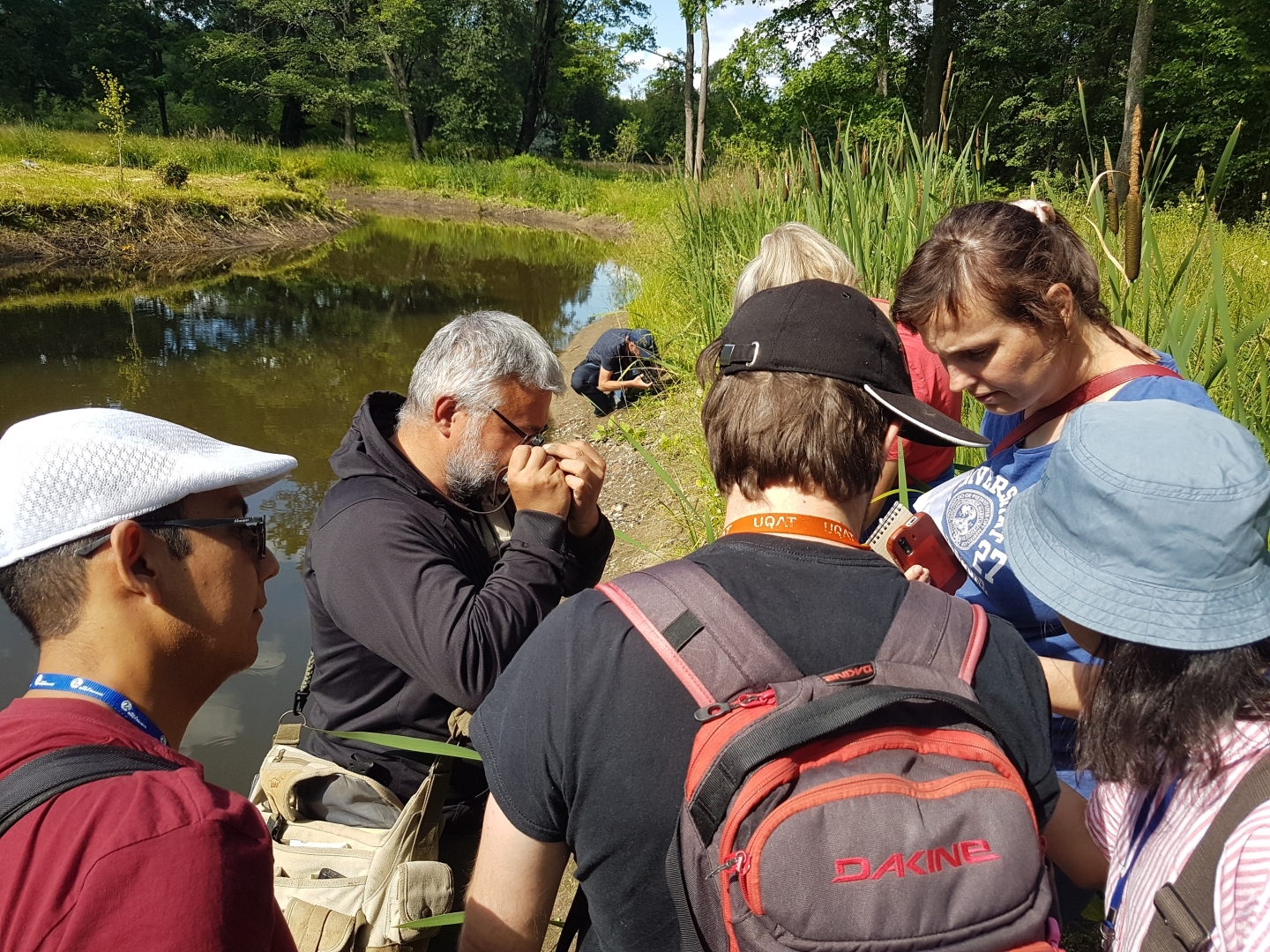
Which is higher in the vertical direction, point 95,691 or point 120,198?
point 120,198

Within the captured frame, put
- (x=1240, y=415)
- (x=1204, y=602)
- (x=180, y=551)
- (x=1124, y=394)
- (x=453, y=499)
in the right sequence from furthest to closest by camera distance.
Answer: (x=453, y=499) → (x=1240, y=415) → (x=1124, y=394) → (x=180, y=551) → (x=1204, y=602)

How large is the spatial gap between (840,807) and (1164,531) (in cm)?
50

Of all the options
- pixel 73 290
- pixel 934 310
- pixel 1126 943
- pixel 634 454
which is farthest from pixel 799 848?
pixel 73 290

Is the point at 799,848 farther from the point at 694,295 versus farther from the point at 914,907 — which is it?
the point at 694,295

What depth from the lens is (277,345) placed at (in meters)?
10.2

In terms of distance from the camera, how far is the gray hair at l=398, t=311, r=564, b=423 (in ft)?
6.98

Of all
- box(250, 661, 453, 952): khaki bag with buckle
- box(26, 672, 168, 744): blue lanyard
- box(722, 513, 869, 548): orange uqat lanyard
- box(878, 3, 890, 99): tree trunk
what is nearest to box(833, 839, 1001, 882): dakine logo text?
box(722, 513, 869, 548): orange uqat lanyard

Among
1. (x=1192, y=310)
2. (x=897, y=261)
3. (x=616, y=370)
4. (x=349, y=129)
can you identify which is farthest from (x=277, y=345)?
(x=349, y=129)

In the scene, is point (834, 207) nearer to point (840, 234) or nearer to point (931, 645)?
point (840, 234)

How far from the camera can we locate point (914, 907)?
2.56 feet

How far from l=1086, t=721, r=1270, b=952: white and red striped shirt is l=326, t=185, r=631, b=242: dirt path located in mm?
23902

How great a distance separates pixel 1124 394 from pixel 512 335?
147 cm

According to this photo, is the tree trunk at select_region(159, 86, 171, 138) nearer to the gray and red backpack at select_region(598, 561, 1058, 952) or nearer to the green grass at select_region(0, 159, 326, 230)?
the green grass at select_region(0, 159, 326, 230)

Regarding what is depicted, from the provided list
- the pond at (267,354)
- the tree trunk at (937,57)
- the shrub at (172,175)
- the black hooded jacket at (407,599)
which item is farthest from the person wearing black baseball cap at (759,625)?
the shrub at (172,175)
